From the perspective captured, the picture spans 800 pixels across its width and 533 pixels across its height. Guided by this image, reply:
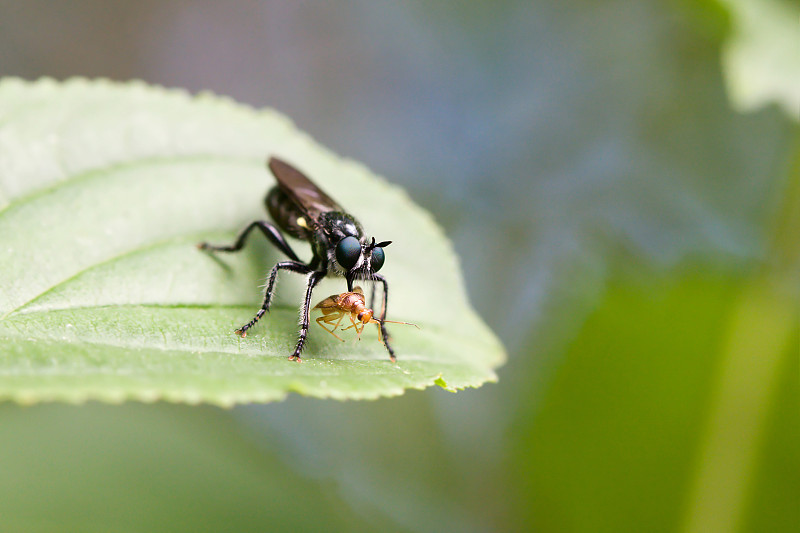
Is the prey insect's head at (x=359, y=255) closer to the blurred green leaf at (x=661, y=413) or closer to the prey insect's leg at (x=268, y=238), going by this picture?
the prey insect's leg at (x=268, y=238)

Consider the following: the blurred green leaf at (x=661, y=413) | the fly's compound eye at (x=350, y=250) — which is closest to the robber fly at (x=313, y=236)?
the fly's compound eye at (x=350, y=250)

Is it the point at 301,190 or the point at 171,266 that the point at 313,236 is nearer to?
the point at 301,190

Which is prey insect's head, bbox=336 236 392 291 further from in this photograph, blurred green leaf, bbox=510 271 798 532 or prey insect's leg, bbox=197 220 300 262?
blurred green leaf, bbox=510 271 798 532

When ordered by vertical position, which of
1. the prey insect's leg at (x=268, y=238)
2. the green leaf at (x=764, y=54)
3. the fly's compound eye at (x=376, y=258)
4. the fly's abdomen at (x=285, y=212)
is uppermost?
the green leaf at (x=764, y=54)

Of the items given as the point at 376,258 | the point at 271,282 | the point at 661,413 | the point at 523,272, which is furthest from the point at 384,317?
the point at 523,272

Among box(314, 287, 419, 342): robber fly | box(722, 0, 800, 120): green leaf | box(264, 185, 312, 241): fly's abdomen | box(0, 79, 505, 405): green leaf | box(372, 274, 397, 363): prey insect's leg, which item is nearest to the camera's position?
box(0, 79, 505, 405): green leaf

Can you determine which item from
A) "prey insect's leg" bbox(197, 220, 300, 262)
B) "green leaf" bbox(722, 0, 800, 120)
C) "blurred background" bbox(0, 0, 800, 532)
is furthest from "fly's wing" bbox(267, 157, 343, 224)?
"green leaf" bbox(722, 0, 800, 120)
